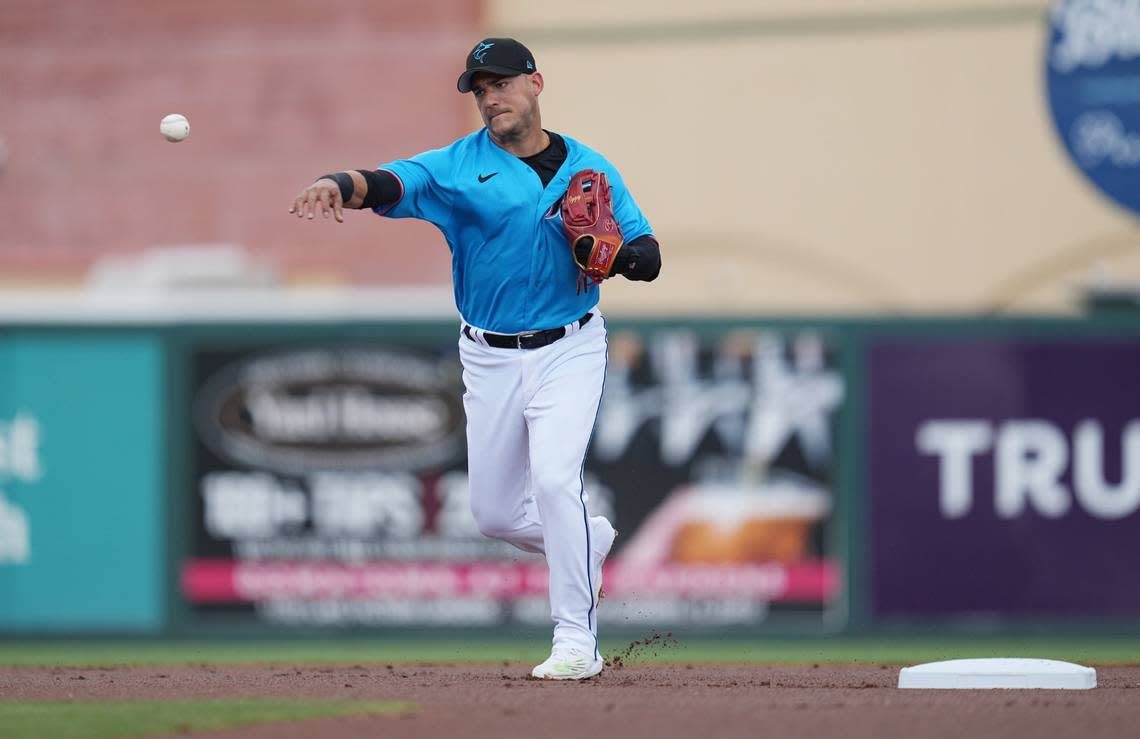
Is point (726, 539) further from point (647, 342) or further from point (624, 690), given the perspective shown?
point (624, 690)

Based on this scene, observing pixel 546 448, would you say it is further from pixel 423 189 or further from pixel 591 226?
pixel 423 189

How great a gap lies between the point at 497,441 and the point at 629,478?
145 inches

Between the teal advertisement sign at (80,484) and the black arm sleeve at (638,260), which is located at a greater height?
the black arm sleeve at (638,260)

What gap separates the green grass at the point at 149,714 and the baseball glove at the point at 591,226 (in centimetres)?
149

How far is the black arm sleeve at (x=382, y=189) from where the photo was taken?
6.23 metres

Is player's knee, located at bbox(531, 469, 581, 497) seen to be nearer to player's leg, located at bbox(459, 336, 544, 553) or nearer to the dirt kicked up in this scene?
player's leg, located at bbox(459, 336, 544, 553)

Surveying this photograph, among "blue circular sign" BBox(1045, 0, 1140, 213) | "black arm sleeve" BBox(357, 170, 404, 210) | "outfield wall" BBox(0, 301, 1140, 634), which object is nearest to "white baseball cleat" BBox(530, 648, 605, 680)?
"black arm sleeve" BBox(357, 170, 404, 210)

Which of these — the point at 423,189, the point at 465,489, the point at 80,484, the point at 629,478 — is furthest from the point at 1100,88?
the point at 423,189

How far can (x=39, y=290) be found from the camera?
18891 millimetres

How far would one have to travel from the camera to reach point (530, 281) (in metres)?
6.38

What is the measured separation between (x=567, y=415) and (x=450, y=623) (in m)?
3.91

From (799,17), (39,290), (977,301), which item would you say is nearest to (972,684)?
(977,301)

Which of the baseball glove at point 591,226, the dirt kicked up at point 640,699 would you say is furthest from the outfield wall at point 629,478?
the baseball glove at point 591,226

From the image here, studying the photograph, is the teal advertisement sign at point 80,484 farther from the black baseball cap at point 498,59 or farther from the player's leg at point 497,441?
the black baseball cap at point 498,59
